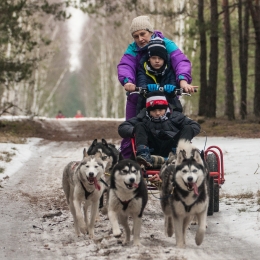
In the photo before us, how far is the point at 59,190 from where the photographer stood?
33.8 feet

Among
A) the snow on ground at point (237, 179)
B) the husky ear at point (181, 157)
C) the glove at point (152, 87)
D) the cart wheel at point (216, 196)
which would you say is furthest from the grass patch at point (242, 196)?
the husky ear at point (181, 157)

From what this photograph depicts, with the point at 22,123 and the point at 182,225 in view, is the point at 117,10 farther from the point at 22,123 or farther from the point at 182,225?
the point at 182,225

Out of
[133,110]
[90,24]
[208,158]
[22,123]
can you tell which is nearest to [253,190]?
[208,158]

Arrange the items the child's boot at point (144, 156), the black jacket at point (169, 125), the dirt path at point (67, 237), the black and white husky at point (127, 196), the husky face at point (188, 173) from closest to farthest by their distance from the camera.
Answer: the dirt path at point (67, 237) < the husky face at point (188, 173) < the black and white husky at point (127, 196) < the child's boot at point (144, 156) < the black jacket at point (169, 125)

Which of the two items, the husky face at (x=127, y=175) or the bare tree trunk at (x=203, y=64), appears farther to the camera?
the bare tree trunk at (x=203, y=64)

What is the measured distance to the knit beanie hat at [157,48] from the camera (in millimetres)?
7938

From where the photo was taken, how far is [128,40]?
56.4 meters

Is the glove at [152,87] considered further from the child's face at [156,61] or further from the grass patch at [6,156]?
the grass patch at [6,156]

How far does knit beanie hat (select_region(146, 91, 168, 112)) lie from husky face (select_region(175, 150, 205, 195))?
128cm

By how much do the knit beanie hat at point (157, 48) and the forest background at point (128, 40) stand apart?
12988 millimetres

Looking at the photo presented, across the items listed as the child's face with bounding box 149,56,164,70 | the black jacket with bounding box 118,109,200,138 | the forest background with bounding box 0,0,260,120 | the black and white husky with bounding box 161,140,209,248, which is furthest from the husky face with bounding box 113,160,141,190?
the forest background with bounding box 0,0,260,120

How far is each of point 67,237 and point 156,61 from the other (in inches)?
106

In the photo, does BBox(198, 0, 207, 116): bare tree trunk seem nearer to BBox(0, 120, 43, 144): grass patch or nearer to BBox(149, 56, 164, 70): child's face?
BBox(0, 120, 43, 144): grass patch

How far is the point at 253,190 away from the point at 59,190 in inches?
131
